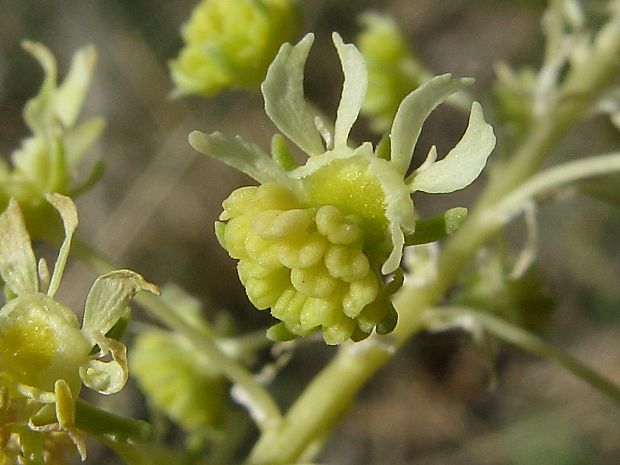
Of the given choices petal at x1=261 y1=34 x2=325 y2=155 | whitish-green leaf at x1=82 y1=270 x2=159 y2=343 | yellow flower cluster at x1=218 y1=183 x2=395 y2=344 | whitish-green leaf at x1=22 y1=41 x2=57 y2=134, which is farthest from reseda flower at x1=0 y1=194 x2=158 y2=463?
whitish-green leaf at x1=22 y1=41 x2=57 y2=134

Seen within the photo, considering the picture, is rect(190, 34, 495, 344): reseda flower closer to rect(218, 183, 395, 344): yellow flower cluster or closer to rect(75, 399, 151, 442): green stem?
rect(218, 183, 395, 344): yellow flower cluster

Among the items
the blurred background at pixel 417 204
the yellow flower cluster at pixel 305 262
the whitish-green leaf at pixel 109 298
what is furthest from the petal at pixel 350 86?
the blurred background at pixel 417 204

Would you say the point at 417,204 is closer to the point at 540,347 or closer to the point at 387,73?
the point at 387,73

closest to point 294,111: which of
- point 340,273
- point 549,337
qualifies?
point 340,273

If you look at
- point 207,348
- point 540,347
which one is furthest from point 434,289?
point 207,348

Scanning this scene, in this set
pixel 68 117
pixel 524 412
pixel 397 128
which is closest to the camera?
pixel 397 128

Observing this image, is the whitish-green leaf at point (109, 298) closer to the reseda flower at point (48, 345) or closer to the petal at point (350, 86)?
the reseda flower at point (48, 345)

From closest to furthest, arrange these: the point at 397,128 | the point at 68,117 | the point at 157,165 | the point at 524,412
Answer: the point at 397,128, the point at 68,117, the point at 524,412, the point at 157,165

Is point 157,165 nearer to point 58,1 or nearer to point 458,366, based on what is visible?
point 58,1
